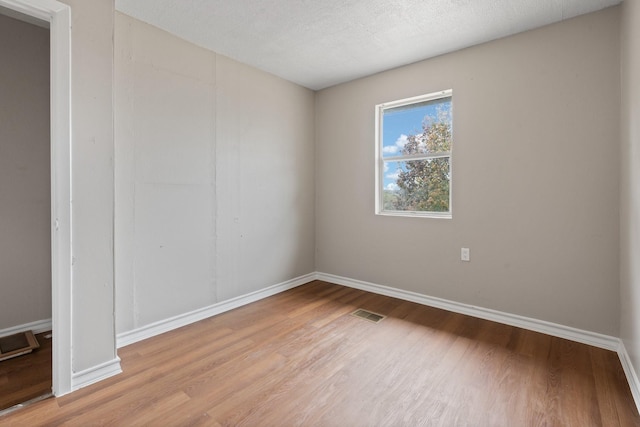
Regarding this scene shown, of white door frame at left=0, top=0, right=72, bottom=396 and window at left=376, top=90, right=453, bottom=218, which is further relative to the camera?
window at left=376, top=90, right=453, bottom=218

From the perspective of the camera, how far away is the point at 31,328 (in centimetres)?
257

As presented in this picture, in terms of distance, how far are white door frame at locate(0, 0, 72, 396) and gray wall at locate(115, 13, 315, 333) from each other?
1.84 feet

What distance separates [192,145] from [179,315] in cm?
153

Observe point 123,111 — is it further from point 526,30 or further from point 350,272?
point 526,30

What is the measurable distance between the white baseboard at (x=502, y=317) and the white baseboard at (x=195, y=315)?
3.01 feet

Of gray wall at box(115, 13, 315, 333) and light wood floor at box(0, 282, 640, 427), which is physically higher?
gray wall at box(115, 13, 315, 333)

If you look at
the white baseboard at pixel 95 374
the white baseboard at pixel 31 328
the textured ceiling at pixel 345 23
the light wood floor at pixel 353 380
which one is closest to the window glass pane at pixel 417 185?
the textured ceiling at pixel 345 23

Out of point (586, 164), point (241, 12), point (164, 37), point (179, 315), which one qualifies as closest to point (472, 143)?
point (586, 164)

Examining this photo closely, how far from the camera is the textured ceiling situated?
2.19 m

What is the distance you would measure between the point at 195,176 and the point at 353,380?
7.03 ft

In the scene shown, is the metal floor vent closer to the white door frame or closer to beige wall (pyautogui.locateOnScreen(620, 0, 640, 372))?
beige wall (pyautogui.locateOnScreen(620, 0, 640, 372))

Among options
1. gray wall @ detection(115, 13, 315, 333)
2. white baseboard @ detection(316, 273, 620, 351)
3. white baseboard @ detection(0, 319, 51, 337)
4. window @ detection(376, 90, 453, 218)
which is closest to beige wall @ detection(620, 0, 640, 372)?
white baseboard @ detection(316, 273, 620, 351)

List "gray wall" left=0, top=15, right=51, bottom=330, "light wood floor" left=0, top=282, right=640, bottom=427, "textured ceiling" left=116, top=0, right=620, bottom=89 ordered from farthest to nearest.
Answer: "gray wall" left=0, top=15, right=51, bottom=330 < "textured ceiling" left=116, top=0, right=620, bottom=89 < "light wood floor" left=0, top=282, right=640, bottom=427

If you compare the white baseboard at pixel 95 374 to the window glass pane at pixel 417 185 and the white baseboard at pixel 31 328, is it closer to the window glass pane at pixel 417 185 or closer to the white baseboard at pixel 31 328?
the white baseboard at pixel 31 328
